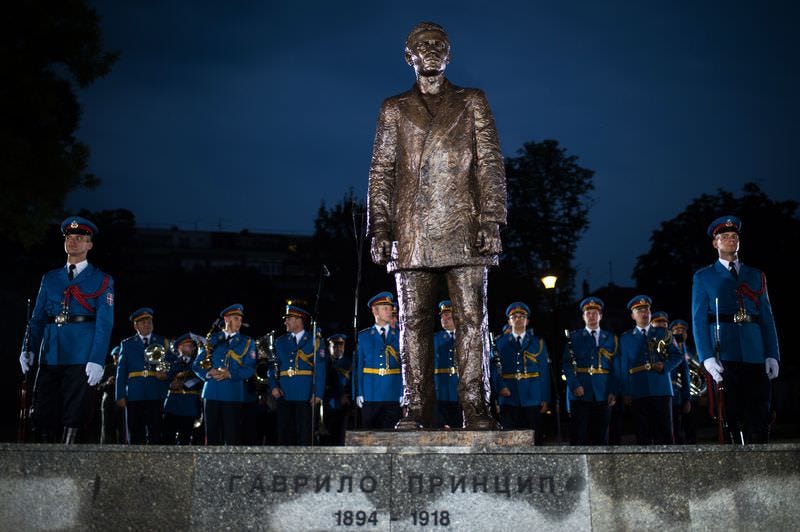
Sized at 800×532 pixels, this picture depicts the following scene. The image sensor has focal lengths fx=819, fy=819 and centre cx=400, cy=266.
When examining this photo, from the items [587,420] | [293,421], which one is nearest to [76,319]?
[293,421]

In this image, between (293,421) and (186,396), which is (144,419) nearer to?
(186,396)

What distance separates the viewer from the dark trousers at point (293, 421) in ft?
39.8

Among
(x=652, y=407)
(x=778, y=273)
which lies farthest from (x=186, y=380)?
(x=778, y=273)

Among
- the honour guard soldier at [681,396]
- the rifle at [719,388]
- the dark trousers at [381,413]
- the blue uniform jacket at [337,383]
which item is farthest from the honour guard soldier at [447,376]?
the rifle at [719,388]

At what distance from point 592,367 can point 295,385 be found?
4.45 metres

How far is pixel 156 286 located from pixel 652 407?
38984 millimetres

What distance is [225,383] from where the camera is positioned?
11.8 meters

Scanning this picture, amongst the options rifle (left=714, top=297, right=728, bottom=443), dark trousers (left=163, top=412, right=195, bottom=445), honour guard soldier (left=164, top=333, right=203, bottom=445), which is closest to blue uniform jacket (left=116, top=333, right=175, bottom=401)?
honour guard soldier (left=164, top=333, right=203, bottom=445)

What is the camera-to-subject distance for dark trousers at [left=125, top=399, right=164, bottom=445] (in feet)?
43.2

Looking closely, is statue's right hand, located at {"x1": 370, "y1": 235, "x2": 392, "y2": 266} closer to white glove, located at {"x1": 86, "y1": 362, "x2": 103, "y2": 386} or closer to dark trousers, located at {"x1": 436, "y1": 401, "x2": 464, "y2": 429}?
white glove, located at {"x1": 86, "y1": 362, "x2": 103, "y2": 386}

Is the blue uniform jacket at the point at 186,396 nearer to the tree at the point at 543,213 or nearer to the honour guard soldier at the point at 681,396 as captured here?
the honour guard soldier at the point at 681,396

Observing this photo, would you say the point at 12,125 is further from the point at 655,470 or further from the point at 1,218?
the point at 655,470

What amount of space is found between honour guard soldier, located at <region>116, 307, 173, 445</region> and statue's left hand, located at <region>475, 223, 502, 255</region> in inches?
325

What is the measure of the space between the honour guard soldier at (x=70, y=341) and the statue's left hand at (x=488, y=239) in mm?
3516
